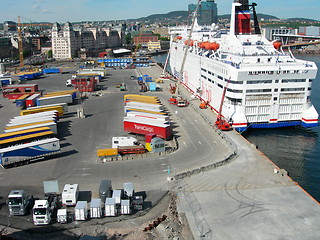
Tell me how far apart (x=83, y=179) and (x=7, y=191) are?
5.50 m

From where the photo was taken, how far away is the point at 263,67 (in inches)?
1543

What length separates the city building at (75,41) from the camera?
14825cm

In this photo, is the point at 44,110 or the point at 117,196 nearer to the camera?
the point at 117,196

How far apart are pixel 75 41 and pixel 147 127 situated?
422ft

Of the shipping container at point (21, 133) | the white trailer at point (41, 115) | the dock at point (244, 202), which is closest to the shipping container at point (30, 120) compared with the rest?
the white trailer at point (41, 115)

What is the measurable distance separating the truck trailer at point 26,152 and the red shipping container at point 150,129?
871 cm

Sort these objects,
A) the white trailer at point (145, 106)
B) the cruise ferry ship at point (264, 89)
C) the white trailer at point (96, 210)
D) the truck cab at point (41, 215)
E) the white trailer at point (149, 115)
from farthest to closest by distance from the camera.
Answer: the white trailer at point (145, 106)
the cruise ferry ship at point (264, 89)
the white trailer at point (149, 115)
the white trailer at point (96, 210)
the truck cab at point (41, 215)

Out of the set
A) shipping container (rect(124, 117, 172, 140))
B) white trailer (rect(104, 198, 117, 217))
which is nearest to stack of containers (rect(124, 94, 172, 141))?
shipping container (rect(124, 117, 172, 140))

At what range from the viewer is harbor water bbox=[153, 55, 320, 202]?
94.9 ft

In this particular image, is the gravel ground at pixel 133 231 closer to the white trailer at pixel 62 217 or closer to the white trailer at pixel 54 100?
the white trailer at pixel 62 217

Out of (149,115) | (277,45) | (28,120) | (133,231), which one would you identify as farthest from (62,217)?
(277,45)

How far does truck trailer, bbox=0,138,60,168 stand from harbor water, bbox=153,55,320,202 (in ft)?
69.7

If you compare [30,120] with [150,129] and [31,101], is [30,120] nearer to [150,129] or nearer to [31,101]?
[31,101]

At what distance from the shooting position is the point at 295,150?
1405 inches
